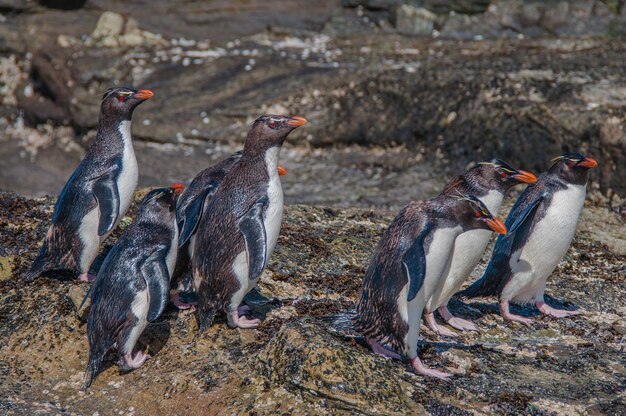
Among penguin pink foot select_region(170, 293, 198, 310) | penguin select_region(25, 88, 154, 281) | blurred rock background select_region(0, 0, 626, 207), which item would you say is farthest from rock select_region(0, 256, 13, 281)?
blurred rock background select_region(0, 0, 626, 207)

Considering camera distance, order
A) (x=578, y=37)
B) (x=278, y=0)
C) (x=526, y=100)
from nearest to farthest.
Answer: (x=526, y=100) < (x=578, y=37) < (x=278, y=0)

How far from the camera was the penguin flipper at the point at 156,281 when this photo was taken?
564 centimetres

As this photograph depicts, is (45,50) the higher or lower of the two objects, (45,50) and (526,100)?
the lower

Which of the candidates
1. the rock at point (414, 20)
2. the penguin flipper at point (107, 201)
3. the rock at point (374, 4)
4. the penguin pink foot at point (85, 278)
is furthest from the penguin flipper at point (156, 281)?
the rock at point (374, 4)

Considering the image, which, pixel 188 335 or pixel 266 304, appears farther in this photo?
pixel 266 304

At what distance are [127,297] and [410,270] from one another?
5.92ft

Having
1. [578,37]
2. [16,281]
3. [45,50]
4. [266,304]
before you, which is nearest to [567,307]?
[266,304]

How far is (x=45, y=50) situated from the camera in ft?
56.2

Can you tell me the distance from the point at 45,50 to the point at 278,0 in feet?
17.0

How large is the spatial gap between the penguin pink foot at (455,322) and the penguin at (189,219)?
153cm

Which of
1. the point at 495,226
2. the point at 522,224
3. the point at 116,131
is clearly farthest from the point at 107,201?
the point at 522,224

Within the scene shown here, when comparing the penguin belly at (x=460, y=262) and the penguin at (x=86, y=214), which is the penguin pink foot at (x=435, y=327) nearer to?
the penguin belly at (x=460, y=262)

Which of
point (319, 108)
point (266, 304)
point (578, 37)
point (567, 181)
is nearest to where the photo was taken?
point (266, 304)

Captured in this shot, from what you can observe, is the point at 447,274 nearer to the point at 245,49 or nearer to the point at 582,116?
the point at 582,116
